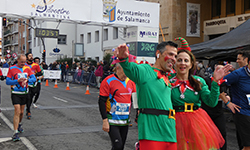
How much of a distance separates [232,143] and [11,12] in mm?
11296

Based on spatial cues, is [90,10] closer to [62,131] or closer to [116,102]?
[62,131]

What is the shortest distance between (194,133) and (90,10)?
1291cm

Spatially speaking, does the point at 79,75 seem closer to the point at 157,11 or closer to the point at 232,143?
the point at 157,11

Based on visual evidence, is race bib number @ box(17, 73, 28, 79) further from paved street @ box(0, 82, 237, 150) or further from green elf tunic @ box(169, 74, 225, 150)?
green elf tunic @ box(169, 74, 225, 150)

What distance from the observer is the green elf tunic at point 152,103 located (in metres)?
3.16

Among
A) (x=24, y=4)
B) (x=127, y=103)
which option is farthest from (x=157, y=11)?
(x=127, y=103)

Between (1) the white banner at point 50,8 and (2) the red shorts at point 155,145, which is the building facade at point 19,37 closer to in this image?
(1) the white banner at point 50,8

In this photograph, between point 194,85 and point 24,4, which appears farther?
point 24,4

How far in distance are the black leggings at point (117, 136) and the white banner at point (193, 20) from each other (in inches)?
795

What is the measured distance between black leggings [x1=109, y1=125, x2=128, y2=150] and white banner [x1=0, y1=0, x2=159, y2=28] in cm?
1099

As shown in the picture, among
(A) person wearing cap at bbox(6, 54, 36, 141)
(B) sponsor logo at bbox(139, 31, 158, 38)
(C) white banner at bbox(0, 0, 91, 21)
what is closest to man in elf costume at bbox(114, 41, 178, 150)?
(A) person wearing cap at bbox(6, 54, 36, 141)

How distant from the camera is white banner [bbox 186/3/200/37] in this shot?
23.8 meters

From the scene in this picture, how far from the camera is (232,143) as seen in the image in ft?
23.5

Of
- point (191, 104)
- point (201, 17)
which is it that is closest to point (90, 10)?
point (201, 17)
